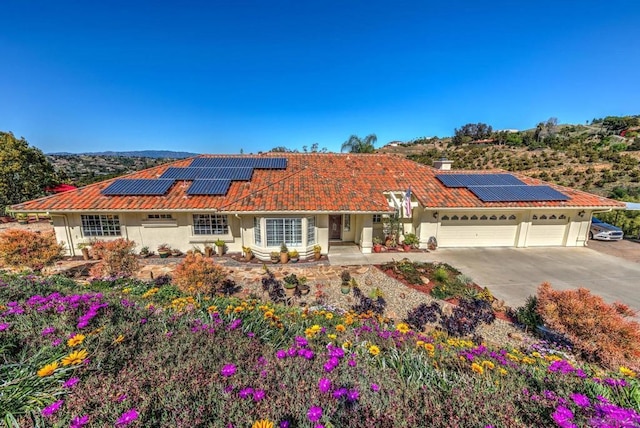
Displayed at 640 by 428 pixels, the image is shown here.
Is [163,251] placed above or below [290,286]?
above

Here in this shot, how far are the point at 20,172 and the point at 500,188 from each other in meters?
37.0

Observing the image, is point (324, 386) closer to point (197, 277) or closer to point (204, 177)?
point (197, 277)

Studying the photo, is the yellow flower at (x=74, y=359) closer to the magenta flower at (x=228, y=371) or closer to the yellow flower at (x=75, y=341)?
the yellow flower at (x=75, y=341)

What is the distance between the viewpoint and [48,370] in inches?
123

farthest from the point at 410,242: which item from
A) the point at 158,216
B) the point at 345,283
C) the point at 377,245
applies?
the point at 158,216

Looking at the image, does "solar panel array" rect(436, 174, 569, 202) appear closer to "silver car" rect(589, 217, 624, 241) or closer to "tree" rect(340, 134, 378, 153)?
"silver car" rect(589, 217, 624, 241)

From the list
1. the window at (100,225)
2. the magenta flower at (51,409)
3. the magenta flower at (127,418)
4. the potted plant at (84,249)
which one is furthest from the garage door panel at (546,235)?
the potted plant at (84,249)

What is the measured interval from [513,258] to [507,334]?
8148mm

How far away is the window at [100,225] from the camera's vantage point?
45.6ft

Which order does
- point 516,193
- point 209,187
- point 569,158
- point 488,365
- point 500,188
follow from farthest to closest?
point 569,158 < point 500,188 < point 516,193 < point 209,187 < point 488,365

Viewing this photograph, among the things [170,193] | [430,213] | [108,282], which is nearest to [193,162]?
[170,193]

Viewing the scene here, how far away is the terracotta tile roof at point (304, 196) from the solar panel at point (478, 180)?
1.61ft

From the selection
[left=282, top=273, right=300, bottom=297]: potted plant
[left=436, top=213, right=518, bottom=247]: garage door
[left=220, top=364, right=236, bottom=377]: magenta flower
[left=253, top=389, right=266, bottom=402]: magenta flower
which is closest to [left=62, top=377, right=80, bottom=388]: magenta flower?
[left=220, top=364, right=236, bottom=377]: magenta flower

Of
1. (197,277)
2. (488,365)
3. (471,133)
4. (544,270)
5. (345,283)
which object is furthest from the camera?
(471,133)
